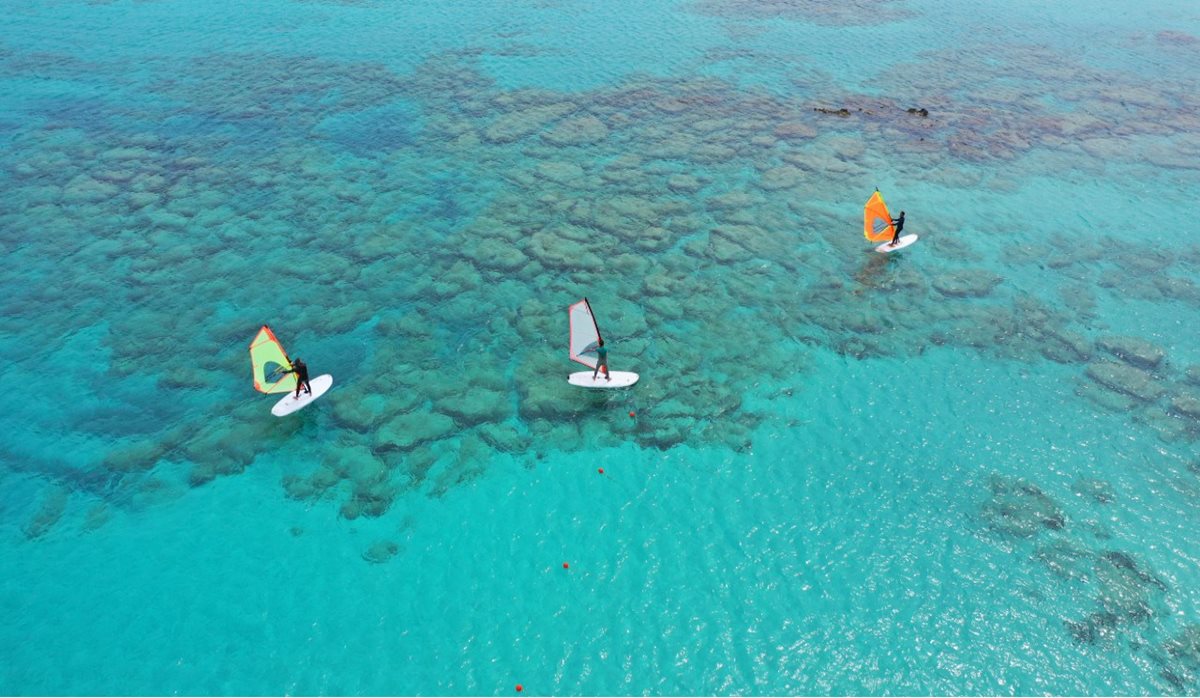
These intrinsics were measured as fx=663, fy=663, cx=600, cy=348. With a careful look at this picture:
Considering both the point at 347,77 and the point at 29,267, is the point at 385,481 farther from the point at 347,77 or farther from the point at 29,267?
the point at 347,77

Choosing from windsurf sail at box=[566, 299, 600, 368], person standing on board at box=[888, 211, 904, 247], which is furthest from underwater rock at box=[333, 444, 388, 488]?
person standing on board at box=[888, 211, 904, 247]

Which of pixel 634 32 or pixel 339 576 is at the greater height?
pixel 634 32

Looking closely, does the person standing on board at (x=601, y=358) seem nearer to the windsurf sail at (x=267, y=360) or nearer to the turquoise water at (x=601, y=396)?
the turquoise water at (x=601, y=396)

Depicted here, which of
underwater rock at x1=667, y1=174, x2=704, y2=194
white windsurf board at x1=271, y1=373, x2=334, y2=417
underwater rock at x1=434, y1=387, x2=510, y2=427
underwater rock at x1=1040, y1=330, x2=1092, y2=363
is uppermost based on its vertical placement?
underwater rock at x1=667, y1=174, x2=704, y2=194

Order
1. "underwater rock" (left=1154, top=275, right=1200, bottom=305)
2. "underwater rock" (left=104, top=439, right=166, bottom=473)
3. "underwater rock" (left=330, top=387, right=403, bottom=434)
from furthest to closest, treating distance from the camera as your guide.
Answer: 1. "underwater rock" (left=1154, top=275, right=1200, bottom=305)
2. "underwater rock" (left=330, top=387, right=403, bottom=434)
3. "underwater rock" (left=104, top=439, right=166, bottom=473)

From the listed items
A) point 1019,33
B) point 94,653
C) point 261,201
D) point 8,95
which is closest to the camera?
point 94,653

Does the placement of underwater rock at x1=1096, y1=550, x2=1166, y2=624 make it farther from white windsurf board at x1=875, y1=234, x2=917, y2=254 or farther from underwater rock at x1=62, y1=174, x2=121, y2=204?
underwater rock at x1=62, y1=174, x2=121, y2=204

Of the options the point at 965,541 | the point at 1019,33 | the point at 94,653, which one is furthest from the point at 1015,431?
the point at 1019,33
